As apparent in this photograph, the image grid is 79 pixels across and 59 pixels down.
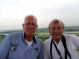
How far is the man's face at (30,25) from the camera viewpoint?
4.77 m

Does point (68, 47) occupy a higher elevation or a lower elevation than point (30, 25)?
lower

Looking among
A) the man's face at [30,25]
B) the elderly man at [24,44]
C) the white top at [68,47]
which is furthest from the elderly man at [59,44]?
the man's face at [30,25]

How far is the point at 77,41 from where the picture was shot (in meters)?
5.04

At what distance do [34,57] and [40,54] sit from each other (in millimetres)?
191

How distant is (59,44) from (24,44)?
599 millimetres

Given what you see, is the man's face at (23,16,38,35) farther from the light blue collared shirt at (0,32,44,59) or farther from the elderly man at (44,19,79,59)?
the elderly man at (44,19,79,59)

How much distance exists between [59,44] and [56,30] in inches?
9.7

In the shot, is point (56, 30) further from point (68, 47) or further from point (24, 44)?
point (24, 44)

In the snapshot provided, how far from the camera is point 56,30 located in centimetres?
495

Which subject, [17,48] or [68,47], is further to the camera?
[68,47]

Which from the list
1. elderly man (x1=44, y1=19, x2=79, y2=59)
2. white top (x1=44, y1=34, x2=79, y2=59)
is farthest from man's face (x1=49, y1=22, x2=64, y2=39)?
white top (x1=44, y1=34, x2=79, y2=59)

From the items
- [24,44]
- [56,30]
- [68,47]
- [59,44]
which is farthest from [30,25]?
[68,47]

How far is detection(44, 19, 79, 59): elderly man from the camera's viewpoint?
4945mm

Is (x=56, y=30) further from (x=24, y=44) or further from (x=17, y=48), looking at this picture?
(x=17, y=48)
